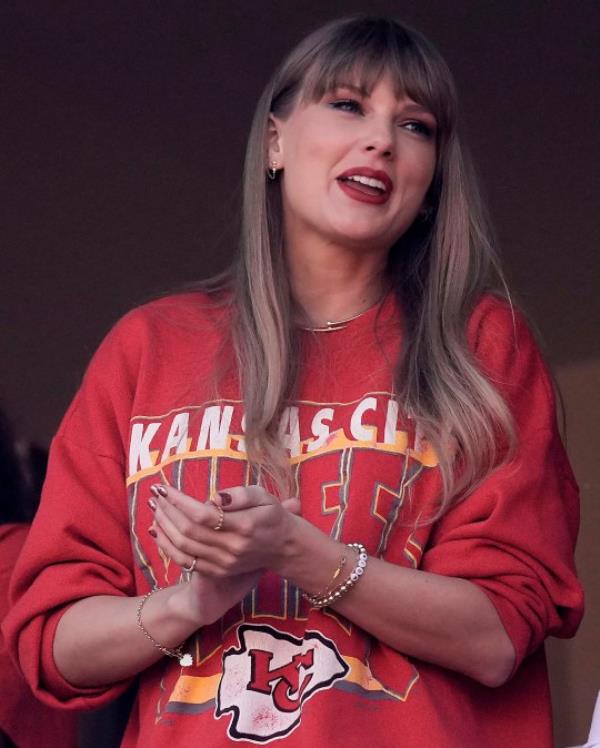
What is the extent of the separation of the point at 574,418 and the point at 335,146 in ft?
4.57

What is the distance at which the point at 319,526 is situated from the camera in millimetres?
2256

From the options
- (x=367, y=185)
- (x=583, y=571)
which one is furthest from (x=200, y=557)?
(x=583, y=571)

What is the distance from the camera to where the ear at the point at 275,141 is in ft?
8.64

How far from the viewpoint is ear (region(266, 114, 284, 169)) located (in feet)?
8.64

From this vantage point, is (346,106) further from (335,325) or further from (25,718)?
(25,718)

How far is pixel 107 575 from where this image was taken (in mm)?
2334

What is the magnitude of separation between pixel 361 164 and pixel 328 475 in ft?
1.55

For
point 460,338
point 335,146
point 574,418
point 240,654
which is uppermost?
point 335,146

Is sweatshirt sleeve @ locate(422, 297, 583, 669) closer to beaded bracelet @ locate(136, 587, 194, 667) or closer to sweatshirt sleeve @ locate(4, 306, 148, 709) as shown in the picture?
beaded bracelet @ locate(136, 587, 194, 667)

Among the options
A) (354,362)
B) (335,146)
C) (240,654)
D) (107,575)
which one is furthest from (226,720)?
(335,146)

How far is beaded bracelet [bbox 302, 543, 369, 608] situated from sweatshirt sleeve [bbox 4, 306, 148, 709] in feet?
1.02

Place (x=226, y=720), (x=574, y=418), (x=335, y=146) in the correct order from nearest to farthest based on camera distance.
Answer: (x=226, y=720) → (x=335, y=146) → (x=574, y=418)

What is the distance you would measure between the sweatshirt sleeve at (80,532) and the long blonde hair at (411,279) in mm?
199

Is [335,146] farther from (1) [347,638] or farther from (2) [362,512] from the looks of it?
(1) [347,638]
